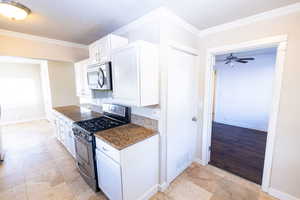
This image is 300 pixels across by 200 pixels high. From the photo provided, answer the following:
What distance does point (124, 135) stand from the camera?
1826 mm

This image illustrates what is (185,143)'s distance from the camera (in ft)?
8.10

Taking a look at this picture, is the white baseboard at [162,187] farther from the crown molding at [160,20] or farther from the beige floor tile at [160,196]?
the crown molding at [160,20]

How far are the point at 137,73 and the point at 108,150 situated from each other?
1.03 m

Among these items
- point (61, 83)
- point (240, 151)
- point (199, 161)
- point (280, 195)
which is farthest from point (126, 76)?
point (61, 83)

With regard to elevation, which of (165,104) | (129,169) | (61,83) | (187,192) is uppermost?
(61,83)

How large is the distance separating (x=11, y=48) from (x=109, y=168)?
297cm

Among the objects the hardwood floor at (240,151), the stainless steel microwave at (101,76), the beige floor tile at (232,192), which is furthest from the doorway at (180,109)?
the stainless steel microwave at (101,76)

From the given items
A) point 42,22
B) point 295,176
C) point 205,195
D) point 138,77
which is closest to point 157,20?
point 138,77

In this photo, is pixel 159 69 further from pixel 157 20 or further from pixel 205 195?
pixel 205 195

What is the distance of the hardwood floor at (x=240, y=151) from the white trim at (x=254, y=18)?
2.54 meters

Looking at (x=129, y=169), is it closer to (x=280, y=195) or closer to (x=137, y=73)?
(x=137, y=73)

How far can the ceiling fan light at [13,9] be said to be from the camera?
1.61 meters

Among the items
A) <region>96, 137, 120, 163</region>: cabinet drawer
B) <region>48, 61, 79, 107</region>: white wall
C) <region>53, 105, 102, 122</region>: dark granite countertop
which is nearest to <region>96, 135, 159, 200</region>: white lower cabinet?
<region>96, 137, 120, 163</region>: cabinet drawer

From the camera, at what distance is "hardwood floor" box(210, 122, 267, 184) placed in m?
2.53
